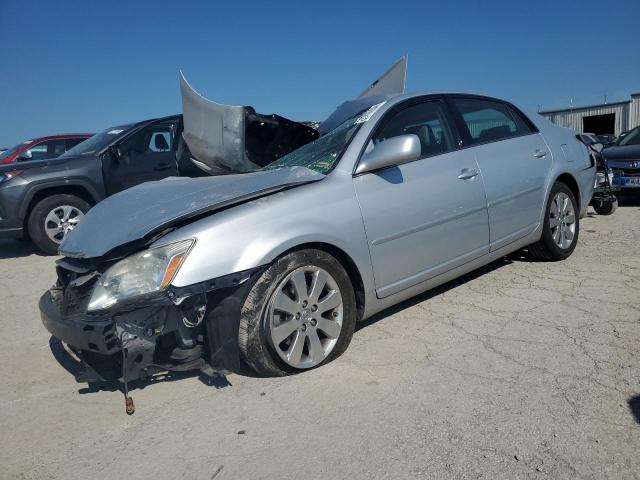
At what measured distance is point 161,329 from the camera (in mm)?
2502

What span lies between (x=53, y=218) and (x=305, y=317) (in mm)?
5087

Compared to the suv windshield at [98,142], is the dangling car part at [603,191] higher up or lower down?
lower down

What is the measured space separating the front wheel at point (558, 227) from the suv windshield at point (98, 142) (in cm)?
555

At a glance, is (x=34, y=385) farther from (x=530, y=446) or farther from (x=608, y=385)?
(x=608, y=385)

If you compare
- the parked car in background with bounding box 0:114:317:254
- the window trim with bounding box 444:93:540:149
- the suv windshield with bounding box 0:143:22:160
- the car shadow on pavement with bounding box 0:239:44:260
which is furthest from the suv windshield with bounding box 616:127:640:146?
the suv windshield with bounding box 0:143:22:160

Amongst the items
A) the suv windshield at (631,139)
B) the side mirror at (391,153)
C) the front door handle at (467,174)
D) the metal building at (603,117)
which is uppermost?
the side mirror at (391,153)

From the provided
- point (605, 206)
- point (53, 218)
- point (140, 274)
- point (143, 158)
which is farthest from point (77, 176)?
point (605, 206)

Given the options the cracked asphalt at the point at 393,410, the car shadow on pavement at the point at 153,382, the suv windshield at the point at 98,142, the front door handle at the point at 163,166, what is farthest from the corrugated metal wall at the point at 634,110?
the car shadow on pavement at the point at 153,382

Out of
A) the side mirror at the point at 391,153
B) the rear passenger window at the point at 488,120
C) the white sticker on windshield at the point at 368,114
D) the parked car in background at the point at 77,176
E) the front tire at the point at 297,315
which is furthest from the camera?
the parked car in background at the point at 77,176

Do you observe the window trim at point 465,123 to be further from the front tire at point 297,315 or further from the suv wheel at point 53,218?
the suv wheel at point 53,218

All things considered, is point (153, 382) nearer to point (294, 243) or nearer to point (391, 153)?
point (294, 243)

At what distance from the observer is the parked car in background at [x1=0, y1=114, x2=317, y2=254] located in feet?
20.9

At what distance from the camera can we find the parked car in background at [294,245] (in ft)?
8.16

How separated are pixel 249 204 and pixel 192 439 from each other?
1.19 metres
